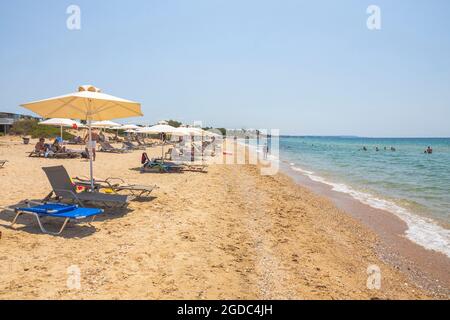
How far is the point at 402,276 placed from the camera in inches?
187

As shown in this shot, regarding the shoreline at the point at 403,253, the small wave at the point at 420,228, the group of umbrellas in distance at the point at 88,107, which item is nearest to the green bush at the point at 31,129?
the group of umbrellas in distance at the point at 88,107

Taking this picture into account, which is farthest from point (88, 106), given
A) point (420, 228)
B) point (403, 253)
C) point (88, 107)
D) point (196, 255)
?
point (420, 228)

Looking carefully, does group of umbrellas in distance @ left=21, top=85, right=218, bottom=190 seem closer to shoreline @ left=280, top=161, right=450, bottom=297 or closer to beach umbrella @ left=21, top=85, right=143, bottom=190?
beach umbrella @ left=21, top=85, right=143, bottom=190

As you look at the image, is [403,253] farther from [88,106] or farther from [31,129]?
[31,129]

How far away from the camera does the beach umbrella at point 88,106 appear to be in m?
6.75

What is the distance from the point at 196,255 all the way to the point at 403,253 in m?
4.03

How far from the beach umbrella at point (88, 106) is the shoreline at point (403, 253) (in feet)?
21.1

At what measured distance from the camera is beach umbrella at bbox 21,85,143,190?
6746 mm

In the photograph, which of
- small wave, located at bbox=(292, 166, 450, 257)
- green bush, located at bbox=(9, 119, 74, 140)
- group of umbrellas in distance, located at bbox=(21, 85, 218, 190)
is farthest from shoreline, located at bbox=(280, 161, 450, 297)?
green bush, located at bbox=(9, 119, 74, 140)

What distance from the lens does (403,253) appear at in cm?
582

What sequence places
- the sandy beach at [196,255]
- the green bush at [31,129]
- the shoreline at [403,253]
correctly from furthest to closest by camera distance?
the green bush at [31,129]
the shoreline at [403,253]
the sandy beach at [196,255]

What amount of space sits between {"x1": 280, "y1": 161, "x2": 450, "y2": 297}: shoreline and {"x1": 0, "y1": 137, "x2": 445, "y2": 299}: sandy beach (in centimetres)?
18

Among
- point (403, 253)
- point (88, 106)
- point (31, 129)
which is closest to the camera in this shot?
point (403, 253)

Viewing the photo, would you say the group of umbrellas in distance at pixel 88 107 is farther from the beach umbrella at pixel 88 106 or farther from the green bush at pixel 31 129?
the green bush at pixel 31 129
